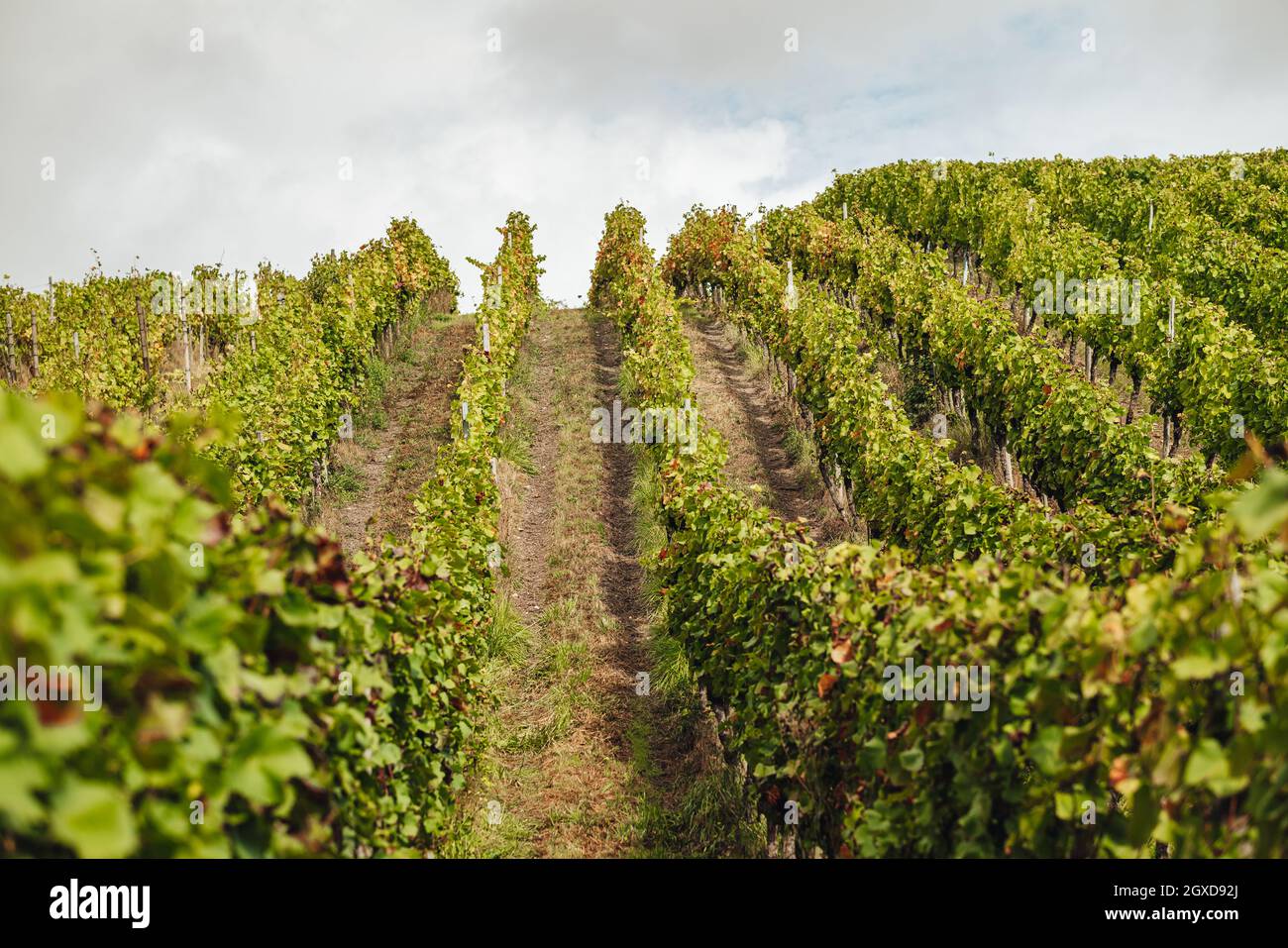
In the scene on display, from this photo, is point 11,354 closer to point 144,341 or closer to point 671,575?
point 144,341

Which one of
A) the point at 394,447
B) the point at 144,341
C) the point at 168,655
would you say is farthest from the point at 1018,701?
the point at 144,341

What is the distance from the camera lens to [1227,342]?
42.1 ft

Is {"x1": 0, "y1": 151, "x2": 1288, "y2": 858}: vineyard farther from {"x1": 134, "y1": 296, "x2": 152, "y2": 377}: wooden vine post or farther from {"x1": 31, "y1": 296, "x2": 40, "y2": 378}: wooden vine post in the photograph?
{"x1": 31, "y1": 296, "x2": 40, "y2": 378}: wooden vine post

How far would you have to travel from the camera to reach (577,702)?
29.8ft

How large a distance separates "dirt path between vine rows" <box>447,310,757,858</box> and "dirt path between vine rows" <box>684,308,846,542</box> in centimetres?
240

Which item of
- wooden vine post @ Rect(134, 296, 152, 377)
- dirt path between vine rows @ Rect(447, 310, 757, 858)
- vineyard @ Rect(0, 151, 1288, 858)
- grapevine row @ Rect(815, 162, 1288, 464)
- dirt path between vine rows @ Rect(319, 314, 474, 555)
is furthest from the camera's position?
wooden vine post @ Rect(134, 296, 152, 377)

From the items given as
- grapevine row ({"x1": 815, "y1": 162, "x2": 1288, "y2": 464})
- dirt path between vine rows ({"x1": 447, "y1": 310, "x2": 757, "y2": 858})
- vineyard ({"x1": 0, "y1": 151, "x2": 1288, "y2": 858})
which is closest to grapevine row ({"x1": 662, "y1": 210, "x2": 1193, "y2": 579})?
vineyard ({"x1": 0, "y1": 151, "x2": 1288, "y2": 858})

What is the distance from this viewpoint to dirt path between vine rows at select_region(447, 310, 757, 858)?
7172 millimetres

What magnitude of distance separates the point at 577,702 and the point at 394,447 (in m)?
11.0

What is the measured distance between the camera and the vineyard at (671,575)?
6.82ft

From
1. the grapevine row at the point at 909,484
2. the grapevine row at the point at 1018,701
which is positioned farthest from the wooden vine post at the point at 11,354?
the grapevine row at the point at 1018,701

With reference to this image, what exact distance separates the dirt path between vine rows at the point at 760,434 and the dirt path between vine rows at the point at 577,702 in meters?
2.40
